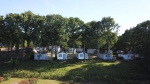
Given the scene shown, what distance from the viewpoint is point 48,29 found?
39312 millimetres

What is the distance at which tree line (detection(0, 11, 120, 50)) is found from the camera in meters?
37.4

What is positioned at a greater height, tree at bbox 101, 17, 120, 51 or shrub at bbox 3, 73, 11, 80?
tree at bbox 101, 17, 120, 51

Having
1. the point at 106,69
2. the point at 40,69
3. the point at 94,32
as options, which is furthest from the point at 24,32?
the point at 106,69

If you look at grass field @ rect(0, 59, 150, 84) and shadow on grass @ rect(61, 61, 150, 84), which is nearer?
shadow on grass @ rect(61, 61, 150, 84)

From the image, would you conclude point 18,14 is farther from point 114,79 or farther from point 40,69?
point 114,79

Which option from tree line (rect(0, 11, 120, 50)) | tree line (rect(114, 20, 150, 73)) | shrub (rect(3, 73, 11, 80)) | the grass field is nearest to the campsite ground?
the grass field

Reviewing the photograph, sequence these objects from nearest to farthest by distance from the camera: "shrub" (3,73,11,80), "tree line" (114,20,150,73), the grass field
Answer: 1. the grass field
2. "shrub" (3,73,11,80)
3. "tree line" (114,20,150,73)

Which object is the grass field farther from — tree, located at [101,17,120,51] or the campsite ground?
tree, located at [101,17,120,51]

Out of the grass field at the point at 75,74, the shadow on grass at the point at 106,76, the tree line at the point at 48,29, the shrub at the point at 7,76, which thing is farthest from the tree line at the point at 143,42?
the shrub at the point at 7,76

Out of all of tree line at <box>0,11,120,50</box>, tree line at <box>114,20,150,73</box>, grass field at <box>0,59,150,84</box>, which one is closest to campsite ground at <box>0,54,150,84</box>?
grass field at <box>0,59,150,84</box>

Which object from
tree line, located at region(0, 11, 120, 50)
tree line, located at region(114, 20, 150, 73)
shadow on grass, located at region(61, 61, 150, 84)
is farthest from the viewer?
tree line, located at region(0, 11, 120, 50)

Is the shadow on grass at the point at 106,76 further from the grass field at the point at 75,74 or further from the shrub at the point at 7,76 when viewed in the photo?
the shrub at the point at 7,76

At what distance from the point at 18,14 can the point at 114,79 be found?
26854mm

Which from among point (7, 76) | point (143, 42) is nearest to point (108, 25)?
point (143, 42)
